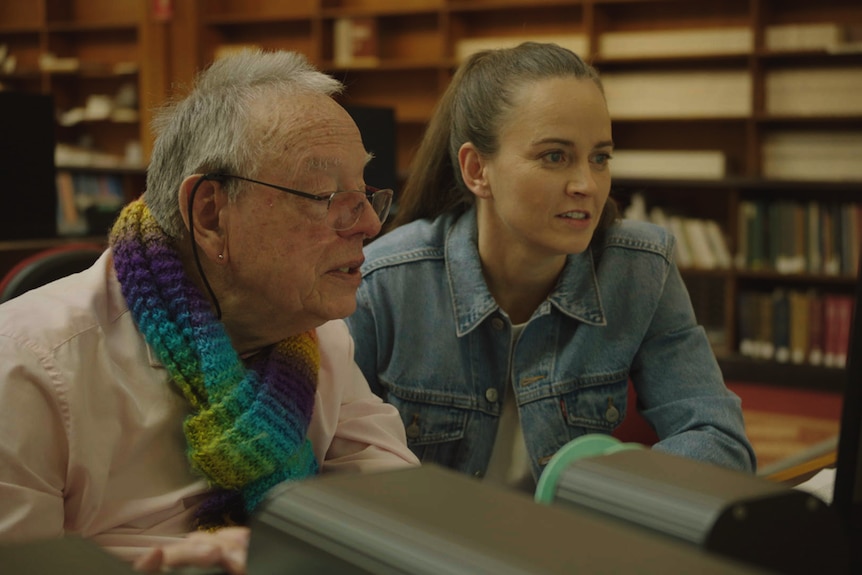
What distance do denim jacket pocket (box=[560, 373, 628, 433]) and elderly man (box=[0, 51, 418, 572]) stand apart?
488 millimetres

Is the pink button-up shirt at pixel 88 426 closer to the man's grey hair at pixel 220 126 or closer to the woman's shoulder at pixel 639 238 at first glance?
the man's grey hair at pixel 220 126

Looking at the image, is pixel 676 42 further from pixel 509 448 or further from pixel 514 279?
pixel 509 448

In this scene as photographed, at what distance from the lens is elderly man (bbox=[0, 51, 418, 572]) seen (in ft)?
3.50

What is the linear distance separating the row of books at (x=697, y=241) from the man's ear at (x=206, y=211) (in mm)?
4320

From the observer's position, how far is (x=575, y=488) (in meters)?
0.57

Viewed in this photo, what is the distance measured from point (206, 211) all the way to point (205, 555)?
70 cm

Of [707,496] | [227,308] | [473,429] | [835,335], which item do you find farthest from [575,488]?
[835,335]

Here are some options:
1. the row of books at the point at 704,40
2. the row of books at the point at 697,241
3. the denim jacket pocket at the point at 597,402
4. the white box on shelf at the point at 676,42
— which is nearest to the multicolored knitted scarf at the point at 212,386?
the denim jacket pocket at the point at 597,402

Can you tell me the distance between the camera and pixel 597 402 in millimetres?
1792

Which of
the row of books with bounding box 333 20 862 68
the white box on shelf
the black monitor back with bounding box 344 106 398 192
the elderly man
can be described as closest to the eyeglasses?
the elderly man

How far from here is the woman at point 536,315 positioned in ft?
5.79

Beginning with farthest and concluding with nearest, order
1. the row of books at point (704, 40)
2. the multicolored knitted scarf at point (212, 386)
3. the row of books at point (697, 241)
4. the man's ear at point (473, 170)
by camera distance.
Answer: the row of books at point (697, 241) → the row of books at point (704, 40) → the man's ear at point (473, 170) → the multicolored knitted scarf at point (212, 386)

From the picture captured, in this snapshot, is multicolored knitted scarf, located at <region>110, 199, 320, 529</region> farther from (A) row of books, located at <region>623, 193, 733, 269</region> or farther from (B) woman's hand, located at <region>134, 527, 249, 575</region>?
(A) row of books, located at <region>623, 193, 733, 269</region>

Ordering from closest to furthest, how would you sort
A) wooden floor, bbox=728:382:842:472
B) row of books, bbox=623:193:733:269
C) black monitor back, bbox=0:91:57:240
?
black monitor back, bbox=0:91:57:240 → wooden floor, bbox=728:382:842:472 → row of books, bbox=623:193:733:269
